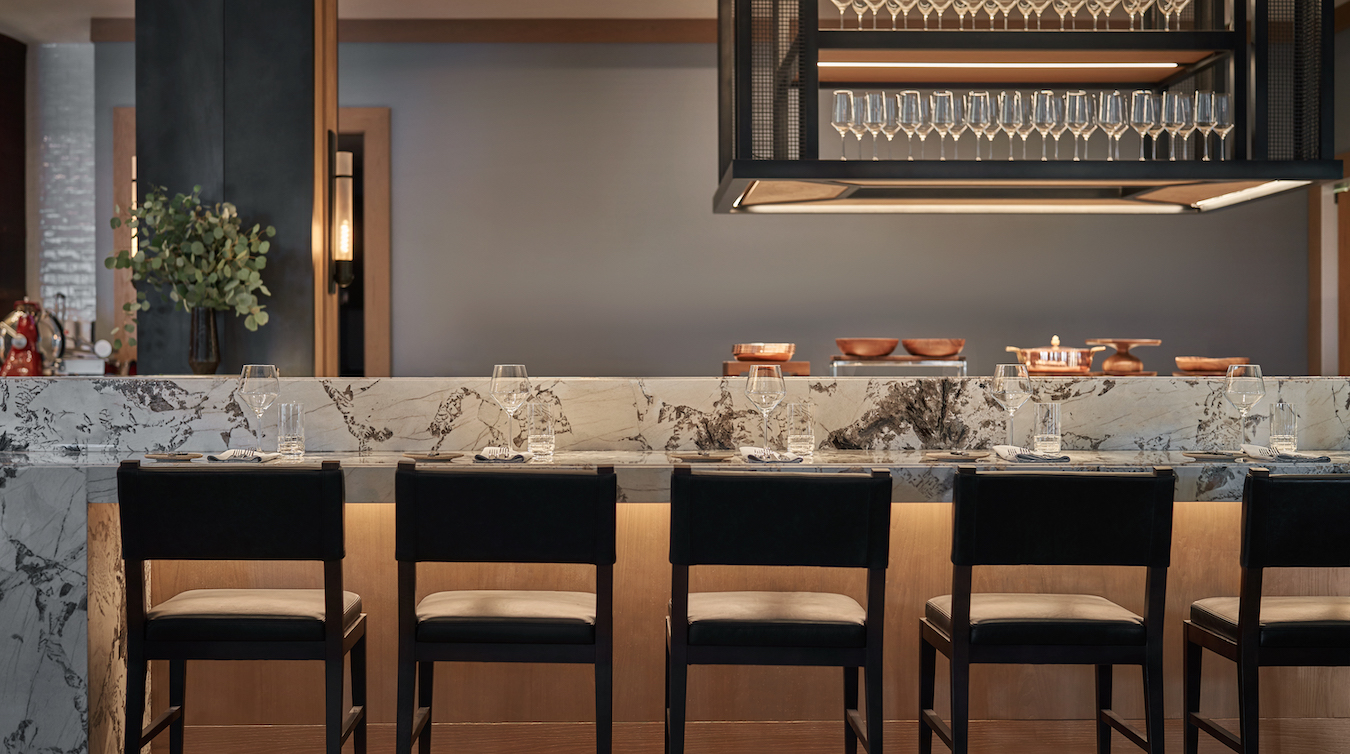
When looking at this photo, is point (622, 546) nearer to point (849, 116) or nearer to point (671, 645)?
point (671, 645)

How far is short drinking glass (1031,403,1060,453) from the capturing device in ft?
7.30

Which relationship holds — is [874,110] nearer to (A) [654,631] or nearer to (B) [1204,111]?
(B) [1204,111]

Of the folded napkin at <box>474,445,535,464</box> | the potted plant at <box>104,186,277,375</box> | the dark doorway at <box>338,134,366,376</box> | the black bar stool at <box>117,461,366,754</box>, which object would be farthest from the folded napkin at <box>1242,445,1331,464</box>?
the dark doorway at <box>338,134,366,376</box>

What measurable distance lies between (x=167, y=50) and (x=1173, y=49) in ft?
10.1

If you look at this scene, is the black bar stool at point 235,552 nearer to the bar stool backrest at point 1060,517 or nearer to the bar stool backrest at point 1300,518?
the bar stool backrest at point 1060,517

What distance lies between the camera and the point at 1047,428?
225 cm

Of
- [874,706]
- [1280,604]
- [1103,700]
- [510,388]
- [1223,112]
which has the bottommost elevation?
[1103,700]

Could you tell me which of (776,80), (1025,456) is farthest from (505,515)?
(776,80)

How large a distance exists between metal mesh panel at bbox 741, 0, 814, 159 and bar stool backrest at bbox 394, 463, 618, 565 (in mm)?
1344

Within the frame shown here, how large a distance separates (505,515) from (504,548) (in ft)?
0.20

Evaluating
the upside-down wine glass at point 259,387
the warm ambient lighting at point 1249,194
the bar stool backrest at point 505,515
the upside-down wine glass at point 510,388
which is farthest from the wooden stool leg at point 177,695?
the warm ambient lighting at point 1249,194

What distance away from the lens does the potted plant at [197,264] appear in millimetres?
2568

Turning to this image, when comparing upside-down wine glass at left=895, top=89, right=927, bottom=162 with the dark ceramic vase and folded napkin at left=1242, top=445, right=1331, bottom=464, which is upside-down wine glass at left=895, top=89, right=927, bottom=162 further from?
the dark ceramic vase

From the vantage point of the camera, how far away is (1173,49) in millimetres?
2730
